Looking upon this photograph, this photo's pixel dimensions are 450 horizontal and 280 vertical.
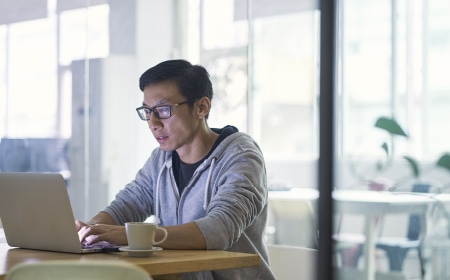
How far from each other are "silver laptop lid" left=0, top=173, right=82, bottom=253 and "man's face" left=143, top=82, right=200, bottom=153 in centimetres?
55

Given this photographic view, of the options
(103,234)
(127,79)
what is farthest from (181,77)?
(127,79)

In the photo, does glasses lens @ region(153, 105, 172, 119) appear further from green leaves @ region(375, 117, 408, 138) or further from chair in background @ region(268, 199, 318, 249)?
chair in background @ region(268, 199, 318, 249)

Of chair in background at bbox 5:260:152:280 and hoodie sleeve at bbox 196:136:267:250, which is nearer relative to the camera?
chair in background at bbox 5:260:152:280

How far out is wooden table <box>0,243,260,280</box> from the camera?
2051 mm

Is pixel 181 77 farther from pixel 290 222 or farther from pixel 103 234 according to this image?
pixel 290 222

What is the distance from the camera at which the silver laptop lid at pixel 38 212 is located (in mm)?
2299

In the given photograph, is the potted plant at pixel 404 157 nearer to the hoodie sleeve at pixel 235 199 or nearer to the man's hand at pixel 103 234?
the hoodie sleeve at pixel 235 199

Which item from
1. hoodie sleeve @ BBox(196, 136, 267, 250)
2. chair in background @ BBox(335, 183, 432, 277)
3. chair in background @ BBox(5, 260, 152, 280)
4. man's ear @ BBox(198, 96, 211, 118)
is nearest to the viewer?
chair in background @ BBox(5, 260, 152, 280)

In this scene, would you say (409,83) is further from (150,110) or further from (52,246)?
(52,246)

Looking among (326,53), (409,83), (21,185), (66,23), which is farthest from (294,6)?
(326,53)

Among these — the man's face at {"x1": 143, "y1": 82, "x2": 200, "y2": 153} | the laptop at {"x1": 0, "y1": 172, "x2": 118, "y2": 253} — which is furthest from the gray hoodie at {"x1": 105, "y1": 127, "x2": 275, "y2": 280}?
the laptop at {"x1": 0, "y1": 172, "x2": 118, "y2": 253}

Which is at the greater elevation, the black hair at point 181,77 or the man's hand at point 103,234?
the black hair at point 181,77

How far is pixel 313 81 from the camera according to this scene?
5426 mm

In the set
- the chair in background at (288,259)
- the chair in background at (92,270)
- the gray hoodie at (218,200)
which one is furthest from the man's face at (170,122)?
the chair in background at (92,270)
